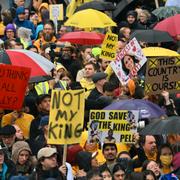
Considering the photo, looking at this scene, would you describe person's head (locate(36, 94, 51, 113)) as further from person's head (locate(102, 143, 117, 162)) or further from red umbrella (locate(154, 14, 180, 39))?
red umbrella (locate(154, 14, 180, 39))

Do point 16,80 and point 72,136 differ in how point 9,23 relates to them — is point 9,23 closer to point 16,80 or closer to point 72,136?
point 16,80

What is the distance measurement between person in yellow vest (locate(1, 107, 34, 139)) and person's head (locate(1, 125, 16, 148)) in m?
1.21

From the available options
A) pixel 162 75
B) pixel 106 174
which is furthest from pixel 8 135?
pixel 162 75

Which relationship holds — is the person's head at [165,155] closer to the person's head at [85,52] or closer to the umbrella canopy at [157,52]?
the umbrella canopy at [157,52]

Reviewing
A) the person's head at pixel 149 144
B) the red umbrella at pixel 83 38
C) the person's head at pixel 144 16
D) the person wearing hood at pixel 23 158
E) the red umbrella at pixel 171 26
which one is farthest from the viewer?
the person's head at pixel 144 16

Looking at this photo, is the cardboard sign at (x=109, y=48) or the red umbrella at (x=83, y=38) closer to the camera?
the cardboard sign at (x=109, y=48)

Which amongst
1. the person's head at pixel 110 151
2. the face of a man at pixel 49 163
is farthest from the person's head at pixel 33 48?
the face of a man at pixel 49 163


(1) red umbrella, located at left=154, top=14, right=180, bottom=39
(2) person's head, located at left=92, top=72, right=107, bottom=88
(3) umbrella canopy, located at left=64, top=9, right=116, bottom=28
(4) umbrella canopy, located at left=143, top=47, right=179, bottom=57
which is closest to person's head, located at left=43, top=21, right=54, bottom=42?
(3) umbrella canopy, located at left=64, top=9, right=116, bottom=28

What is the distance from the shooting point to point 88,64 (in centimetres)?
2316

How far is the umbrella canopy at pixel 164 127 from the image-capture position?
61.6 ft

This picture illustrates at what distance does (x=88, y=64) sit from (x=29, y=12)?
7413mm

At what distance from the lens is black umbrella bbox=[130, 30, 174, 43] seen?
25.1 metres

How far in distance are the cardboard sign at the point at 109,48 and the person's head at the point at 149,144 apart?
4614 mm

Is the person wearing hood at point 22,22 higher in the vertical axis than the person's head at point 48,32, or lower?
higher
